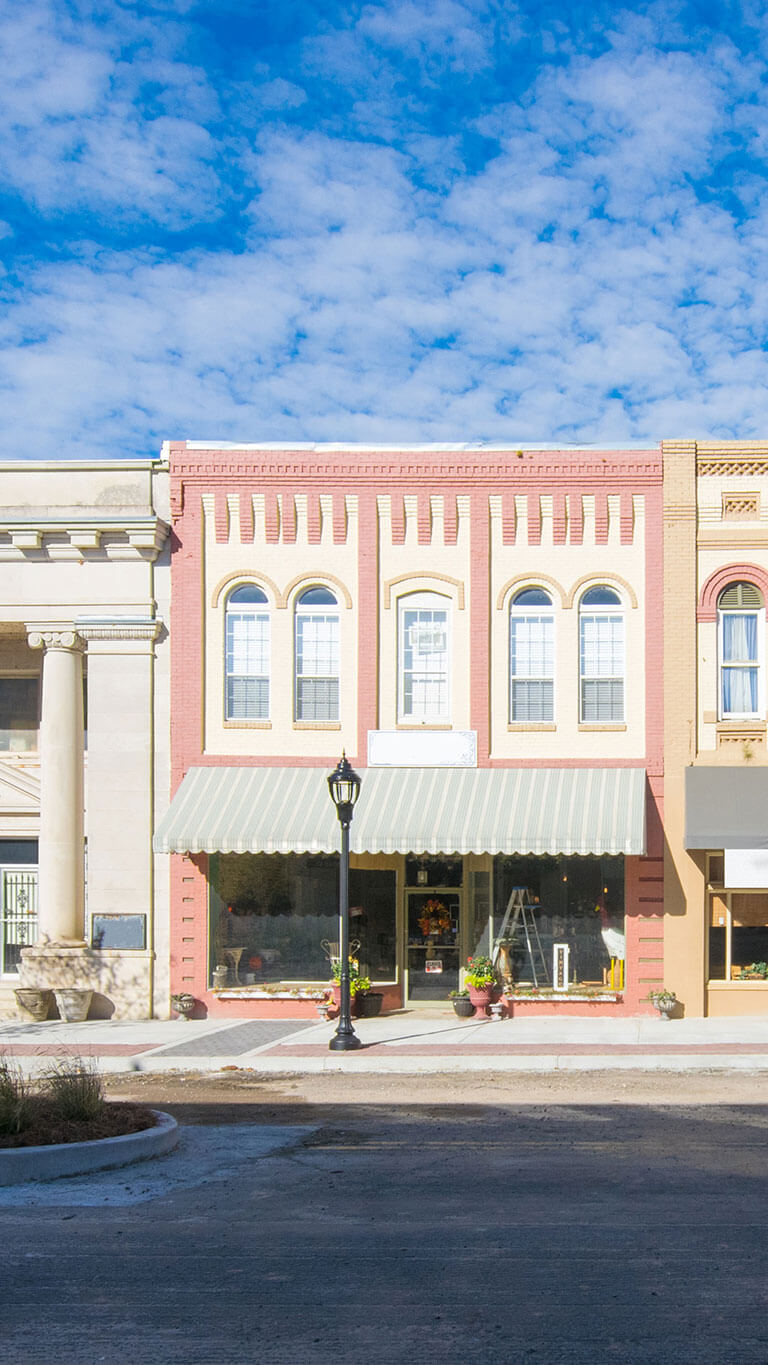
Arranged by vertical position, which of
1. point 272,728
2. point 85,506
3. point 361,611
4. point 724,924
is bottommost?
point 724,924

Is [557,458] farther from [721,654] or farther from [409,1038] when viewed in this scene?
[409,1038]

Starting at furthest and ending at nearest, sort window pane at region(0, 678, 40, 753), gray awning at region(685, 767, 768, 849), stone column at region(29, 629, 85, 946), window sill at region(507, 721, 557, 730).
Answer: window pane at region(0, 678, 40, 753)
window sill at region(507, 721, 557, 730)
stone column at region(29, 629, 85, 946)
gray awning at region(685, 767, 768, 849)

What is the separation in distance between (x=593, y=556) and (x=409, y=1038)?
9048 mm

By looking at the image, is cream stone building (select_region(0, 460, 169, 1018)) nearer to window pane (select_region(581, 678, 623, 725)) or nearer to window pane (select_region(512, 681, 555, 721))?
window pane (select_region(512, 681, 555, 721))

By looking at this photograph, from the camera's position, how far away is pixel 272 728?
23.5 m

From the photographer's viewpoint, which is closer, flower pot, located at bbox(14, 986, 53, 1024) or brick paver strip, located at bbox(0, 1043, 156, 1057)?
brick paver strip, located at bbox(0, 1043, 156, 1057)

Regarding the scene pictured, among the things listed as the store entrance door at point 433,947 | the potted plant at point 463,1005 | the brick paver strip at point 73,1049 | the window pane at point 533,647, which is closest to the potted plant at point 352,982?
the store entrance door at point 433,947

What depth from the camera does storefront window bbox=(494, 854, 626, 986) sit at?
22.8m

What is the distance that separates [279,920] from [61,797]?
4.45m

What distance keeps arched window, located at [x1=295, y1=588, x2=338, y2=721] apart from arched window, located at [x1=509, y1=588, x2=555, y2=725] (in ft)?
10.5

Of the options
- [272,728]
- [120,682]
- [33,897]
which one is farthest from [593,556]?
[33,897]

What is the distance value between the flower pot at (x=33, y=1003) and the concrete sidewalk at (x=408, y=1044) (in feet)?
0.85

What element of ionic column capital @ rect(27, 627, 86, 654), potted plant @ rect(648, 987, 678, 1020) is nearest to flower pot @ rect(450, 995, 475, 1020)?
potted plant @ rect(648, 987, 678, 1020)

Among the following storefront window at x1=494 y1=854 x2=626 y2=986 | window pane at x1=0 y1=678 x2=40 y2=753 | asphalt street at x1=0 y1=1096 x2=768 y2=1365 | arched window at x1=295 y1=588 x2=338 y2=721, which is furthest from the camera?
window pane at x1=0 y1=678 x2=40 y2=753
